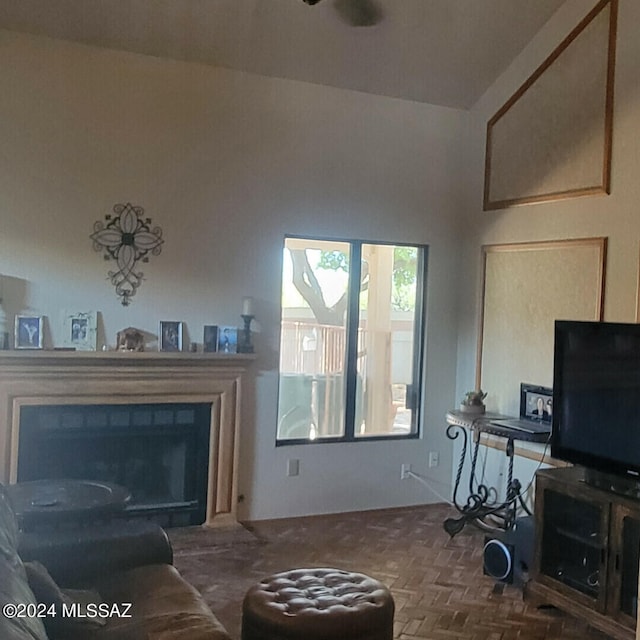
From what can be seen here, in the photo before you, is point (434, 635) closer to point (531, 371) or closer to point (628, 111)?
point (531, 371)

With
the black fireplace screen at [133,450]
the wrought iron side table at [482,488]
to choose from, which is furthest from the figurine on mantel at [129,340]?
the wrought iron side table at [482,488]

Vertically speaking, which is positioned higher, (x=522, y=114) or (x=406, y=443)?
(x=522, y=114)

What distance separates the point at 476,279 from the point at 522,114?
47.4 inches

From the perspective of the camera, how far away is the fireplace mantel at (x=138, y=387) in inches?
174

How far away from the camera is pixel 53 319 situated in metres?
4.59

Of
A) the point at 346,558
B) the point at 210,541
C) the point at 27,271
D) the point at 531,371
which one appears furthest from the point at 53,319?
the point at 531,371

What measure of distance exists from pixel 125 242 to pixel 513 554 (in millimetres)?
2966

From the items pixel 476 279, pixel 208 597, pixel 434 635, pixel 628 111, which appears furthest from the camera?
pixel 476 279

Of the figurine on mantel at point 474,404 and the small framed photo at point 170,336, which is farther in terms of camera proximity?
the figurine on mantel at point 474,404

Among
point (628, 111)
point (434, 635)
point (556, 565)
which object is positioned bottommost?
point (434, 635)

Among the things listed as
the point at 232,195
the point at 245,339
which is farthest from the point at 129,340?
the point at 232,195

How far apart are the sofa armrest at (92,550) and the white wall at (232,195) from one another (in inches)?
78.2

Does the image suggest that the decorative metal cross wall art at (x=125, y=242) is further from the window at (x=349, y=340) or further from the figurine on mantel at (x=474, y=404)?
the figurine on mantel at (x=474, y=404)

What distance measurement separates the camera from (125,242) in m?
4.75
